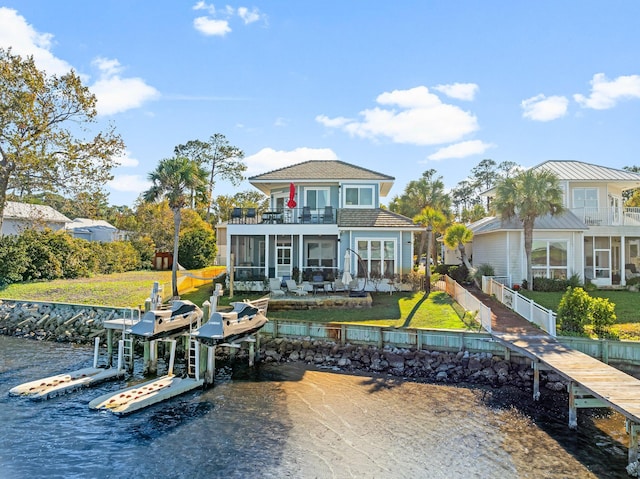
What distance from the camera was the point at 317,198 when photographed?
27.0 meters

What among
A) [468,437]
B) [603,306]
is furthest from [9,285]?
[603,306]

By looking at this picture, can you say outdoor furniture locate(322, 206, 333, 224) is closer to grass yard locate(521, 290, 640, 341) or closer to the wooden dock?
grass yard locate(521, 290, 640, 341)

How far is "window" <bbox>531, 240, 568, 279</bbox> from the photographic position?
Result: 80.9 ft

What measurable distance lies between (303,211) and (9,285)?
63.6 feet

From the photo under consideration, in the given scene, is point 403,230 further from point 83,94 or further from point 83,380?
point 83,94

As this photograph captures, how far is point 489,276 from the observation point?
24094mm

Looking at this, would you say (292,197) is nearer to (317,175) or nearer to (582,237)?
(317,175)

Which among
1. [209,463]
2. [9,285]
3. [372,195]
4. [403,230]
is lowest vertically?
[209,463]

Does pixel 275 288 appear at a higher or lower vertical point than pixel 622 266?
lower

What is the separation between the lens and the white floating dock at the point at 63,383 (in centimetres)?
1285

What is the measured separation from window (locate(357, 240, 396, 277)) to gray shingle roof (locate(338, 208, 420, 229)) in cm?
99

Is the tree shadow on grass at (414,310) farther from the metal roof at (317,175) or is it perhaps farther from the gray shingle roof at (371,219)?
the metal roof at (317,175)

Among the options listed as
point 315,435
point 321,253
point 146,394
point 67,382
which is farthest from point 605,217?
point 67,382

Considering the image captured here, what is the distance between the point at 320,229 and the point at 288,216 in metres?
2.62
